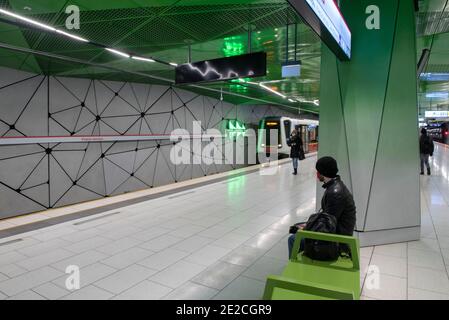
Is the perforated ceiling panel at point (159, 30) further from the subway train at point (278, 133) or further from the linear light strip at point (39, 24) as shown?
the subway train at point (278, 133)

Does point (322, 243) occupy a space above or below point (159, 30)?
below

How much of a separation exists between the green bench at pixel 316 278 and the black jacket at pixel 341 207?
0.26 m

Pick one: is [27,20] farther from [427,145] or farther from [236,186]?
[427,145]

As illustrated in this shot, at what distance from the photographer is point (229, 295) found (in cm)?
286

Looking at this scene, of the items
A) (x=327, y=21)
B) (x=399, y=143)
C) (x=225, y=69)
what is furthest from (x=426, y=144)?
(x=327, y=21)

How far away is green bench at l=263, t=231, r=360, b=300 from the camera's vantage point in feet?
5.22

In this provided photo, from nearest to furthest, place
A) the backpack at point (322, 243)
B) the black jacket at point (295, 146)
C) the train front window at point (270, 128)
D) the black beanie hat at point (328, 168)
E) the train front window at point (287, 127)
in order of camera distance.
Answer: the backpack at point (322, 243), the black beanie hat at point (328, 168), the black jacket at point (295, 146), the train front window at point (270, 128), the train front window at point (287, 127)

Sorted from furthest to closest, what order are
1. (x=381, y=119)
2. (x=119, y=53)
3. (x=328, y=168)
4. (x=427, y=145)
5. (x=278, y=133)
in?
(x=278, y=133) → (x=427, y=145) → (x=119, y=53) → (x=381, y=119) → (x=328, y=168)

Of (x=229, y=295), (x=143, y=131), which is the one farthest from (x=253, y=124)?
(x=229, y=295)

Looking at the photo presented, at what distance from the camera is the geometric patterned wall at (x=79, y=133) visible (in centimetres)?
612

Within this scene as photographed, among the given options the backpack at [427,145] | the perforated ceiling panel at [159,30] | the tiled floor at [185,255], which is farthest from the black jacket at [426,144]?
the perforated ceiling panel at [159,30]

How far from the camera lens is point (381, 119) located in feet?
13.1

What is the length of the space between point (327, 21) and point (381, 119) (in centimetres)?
200
